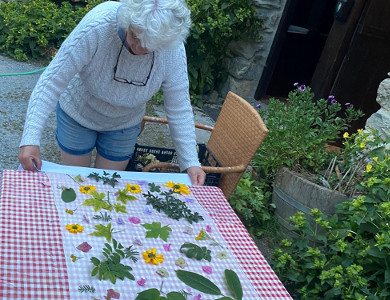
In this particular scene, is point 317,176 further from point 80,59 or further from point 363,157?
point 80,59

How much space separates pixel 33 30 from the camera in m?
5.92

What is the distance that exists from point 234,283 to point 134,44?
3.30 feet

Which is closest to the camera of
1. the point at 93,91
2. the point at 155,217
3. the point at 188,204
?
the point at 155,217

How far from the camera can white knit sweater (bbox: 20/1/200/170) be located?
1870 millimetres

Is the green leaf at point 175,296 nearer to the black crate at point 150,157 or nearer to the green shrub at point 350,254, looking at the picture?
the green shrub at point 350,254

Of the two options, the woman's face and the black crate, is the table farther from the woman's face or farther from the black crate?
the black crate

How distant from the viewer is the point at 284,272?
2.61 meters

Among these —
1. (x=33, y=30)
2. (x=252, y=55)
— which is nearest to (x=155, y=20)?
(x=252, y=55)

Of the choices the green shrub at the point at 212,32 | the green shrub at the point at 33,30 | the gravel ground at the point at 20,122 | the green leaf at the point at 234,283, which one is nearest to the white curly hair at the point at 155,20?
the green leaf at the point at 234,283

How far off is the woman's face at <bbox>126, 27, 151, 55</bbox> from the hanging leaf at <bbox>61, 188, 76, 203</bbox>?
0.63 metres

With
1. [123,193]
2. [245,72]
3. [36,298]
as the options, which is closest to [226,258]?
[123,193]

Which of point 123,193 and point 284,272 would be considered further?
point 284,272

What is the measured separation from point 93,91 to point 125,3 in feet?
1.47

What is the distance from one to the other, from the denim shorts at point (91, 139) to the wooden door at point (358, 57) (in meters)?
2.94
